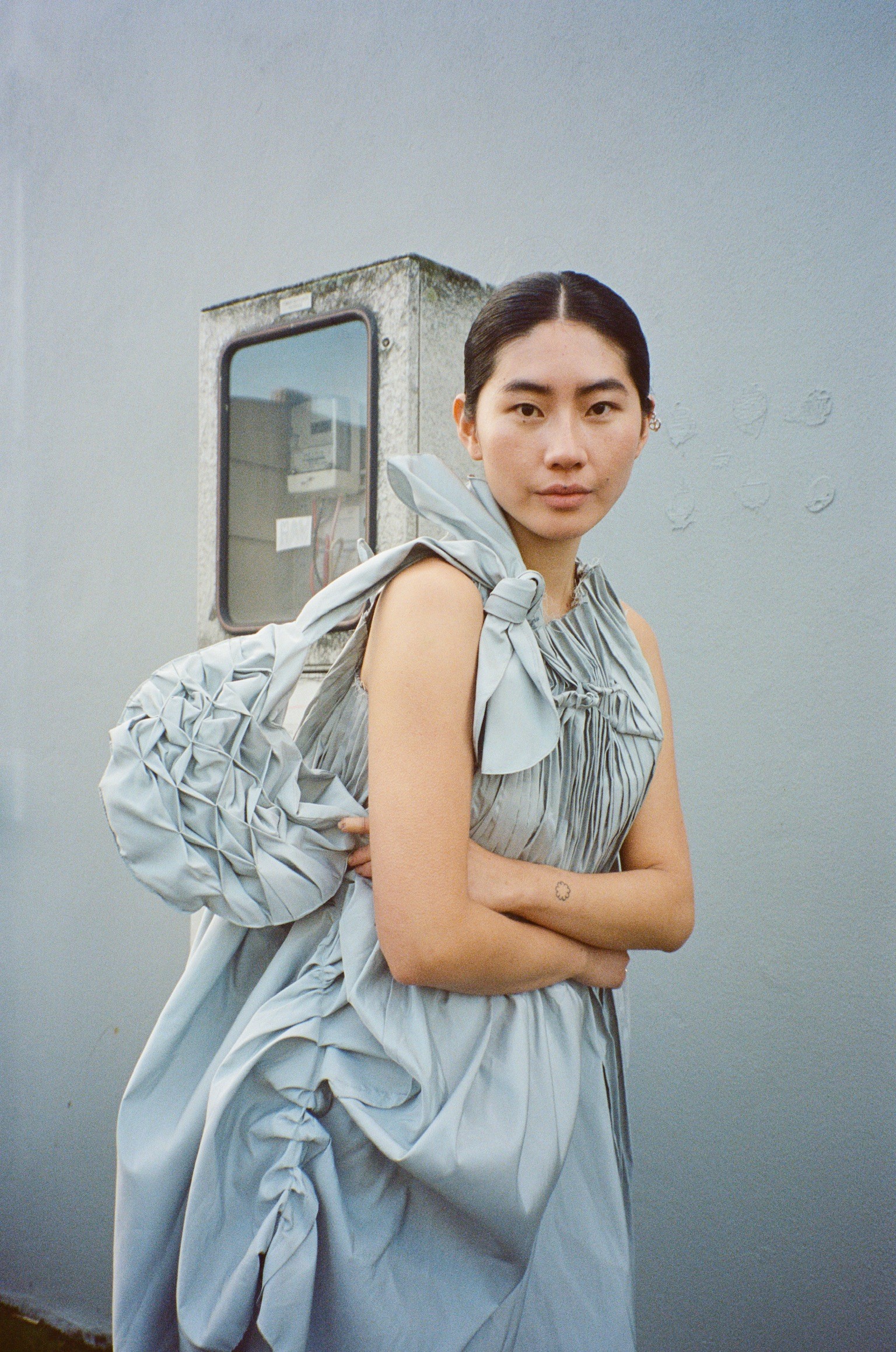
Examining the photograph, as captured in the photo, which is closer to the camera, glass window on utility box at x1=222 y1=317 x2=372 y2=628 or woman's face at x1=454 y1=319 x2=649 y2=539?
woman's face at x1=454 y1=319 x2=649 y2=539

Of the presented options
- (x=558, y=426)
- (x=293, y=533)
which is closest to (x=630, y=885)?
(x=558, y=426)

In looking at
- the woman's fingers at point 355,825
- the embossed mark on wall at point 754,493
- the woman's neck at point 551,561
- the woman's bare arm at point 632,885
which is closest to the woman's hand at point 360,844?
the woman's fingers at point 355,825

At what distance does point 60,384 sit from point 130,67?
875 millimetres

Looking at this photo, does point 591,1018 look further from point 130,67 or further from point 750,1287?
point 130,67

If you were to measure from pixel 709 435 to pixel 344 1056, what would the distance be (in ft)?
4.99

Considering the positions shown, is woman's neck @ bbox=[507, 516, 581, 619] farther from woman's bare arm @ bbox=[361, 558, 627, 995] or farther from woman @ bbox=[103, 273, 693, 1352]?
woman's bare arm @ bbox=[361, 558, 627, 995]

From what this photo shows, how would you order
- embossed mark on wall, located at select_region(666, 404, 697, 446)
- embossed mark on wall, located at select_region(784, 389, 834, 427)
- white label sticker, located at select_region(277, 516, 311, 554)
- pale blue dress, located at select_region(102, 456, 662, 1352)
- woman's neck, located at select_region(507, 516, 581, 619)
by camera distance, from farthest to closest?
embossed mark on wall, located at select_region(666, 404, 697, 446) → embossed mark on wall, located at select_region(784, 389, 834, 427) → white label sticker, located at select_region(277, 516, 311, 554) → woman's neck, located at select_region(507, 516, 581, 619) → pale blue dress, located at select_region(102, 456, 662, 1352)

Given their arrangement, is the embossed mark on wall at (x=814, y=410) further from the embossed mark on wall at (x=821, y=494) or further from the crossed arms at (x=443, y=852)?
the crossed arms at (x=443, y=852)

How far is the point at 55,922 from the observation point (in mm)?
3125

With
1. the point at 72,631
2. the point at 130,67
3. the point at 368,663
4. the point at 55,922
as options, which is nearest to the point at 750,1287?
the point at 368,663

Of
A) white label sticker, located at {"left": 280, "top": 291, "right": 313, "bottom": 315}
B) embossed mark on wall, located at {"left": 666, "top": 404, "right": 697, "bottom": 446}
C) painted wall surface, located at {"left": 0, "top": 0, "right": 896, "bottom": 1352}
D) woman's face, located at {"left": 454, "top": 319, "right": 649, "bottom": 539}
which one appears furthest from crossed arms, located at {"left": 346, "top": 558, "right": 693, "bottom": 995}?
embossed mark on wall, located at {"left": 666, "top": 404, "right": 697, "bottom": 446}

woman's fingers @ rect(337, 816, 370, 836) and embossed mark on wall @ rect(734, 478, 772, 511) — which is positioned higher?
embossed mark on wall @ rect(734, 478, 772, 511)

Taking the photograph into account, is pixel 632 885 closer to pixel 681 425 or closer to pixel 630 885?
pixel 630 885

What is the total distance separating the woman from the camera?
1122mm
